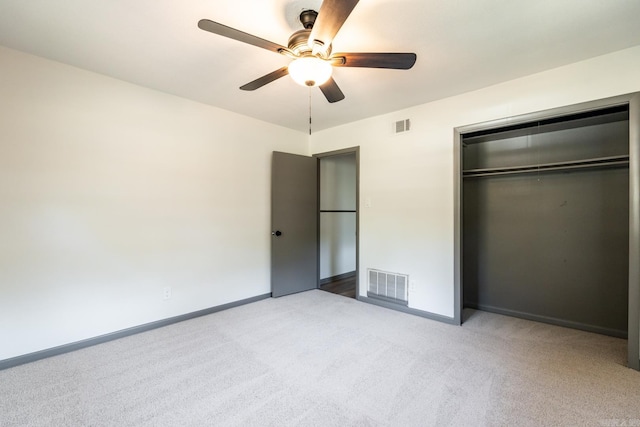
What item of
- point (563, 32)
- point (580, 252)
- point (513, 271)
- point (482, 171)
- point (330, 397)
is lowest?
point (330, 397)

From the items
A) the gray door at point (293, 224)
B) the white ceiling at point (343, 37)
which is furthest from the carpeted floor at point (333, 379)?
the white ceiling at point (343, 37)

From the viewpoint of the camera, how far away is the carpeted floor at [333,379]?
1686 mm

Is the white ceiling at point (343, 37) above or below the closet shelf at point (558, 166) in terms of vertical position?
above

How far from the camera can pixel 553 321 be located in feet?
9.92

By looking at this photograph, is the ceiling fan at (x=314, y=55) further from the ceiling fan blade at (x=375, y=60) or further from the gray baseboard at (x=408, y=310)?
the gray baseboard at (x=408, y=310)

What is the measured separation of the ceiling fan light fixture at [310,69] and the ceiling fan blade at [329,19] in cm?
9

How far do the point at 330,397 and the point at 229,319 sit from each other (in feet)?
5.62

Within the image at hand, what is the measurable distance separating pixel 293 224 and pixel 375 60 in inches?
109

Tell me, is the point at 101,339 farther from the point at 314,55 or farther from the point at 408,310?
the point at 408,310

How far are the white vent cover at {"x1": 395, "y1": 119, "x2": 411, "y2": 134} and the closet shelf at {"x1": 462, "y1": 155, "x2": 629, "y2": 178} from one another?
85cm

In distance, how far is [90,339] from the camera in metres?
2.55

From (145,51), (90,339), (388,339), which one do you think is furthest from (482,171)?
(90,339)

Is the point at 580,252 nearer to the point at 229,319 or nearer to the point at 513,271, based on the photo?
the point at 513,271

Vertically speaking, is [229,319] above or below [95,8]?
below
